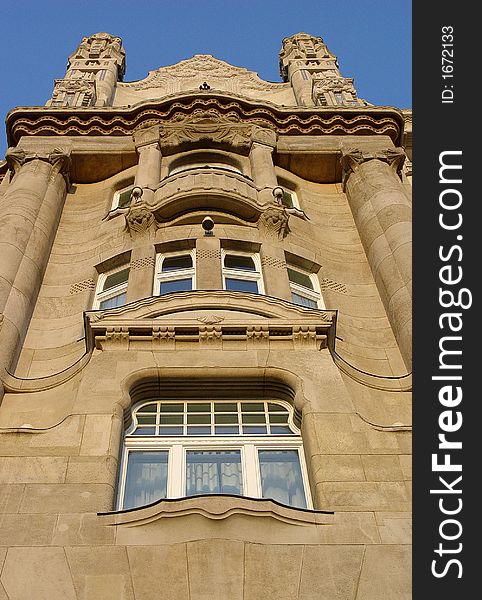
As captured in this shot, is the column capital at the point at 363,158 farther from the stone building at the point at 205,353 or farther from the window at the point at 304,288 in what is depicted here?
the window at the point at 304,288

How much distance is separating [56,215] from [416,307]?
15.8 meters

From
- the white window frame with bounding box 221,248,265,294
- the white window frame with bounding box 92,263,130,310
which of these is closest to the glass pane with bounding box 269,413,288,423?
the white window frame with bounding box 221,248,265,294

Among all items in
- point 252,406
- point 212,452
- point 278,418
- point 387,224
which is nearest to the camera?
point 212,452

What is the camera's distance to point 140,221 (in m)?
24.5

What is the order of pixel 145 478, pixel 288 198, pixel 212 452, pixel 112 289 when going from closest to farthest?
1. pixel 145 478
2. pixel 212 452
3. pixel 112 289
4. pixel 288 198

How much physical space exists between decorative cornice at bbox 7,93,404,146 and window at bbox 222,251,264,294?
10.1m

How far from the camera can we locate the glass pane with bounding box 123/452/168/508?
14430 millimetres

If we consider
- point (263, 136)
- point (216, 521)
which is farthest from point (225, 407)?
point (263, 136)

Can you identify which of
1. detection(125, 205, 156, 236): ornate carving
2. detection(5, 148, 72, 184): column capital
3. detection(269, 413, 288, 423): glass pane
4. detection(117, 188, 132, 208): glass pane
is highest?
detection(5, 148, 72, 184): column capital

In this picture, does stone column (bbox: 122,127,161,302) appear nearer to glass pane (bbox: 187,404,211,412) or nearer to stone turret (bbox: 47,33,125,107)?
glass pane (bbox: 187,404,211,412)

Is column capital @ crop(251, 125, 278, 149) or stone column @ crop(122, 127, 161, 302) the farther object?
column capital @ crop(251, 125, 278, 149)

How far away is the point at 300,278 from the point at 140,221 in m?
4.92

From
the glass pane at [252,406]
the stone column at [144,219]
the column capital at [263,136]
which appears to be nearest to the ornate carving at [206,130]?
the column capital at [263,136]

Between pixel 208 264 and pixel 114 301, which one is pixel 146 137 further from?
pixel 208 264
